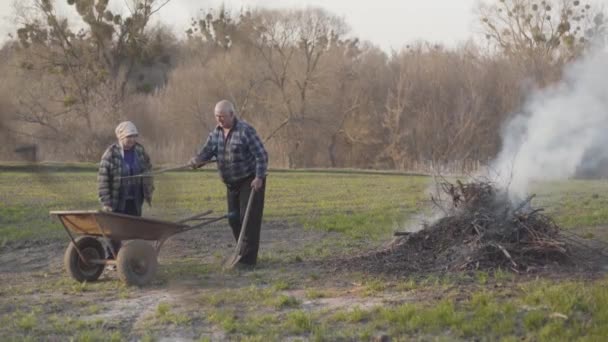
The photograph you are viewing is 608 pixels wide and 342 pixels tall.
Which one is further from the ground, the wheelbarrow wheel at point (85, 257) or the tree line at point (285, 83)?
the tree line at point (285, 83)

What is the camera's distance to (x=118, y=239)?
26.3 ft

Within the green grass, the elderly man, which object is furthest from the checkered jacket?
the green grass

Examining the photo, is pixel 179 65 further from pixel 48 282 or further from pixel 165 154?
pixel 48 282

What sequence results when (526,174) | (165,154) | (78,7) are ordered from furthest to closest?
(78,7) → (165,154) → (526,174)

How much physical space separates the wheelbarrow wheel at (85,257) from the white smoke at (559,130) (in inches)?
221

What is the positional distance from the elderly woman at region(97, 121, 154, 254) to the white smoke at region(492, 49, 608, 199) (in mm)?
4998

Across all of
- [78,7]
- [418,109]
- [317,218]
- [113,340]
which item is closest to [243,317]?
[113,340]

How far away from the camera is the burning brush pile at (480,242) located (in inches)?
314

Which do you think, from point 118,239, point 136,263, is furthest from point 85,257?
point 136,263

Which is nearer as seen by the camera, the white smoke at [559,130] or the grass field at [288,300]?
the grass field at [288,300]

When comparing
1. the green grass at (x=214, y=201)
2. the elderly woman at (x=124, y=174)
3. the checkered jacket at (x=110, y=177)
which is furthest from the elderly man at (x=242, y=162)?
Answer: the green grass at (x=214, y=201)

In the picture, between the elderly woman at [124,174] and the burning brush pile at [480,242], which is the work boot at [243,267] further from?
the elderly woman at [124,174]

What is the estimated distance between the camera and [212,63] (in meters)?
44.9

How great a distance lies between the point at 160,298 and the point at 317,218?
695cm
